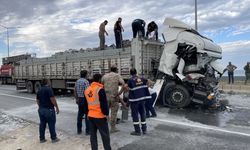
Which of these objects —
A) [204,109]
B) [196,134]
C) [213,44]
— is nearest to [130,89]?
[196,134]

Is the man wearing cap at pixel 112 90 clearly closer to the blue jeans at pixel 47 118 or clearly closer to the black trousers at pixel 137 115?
the black trousers at pixel 137 115

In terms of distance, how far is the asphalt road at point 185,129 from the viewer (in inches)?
268

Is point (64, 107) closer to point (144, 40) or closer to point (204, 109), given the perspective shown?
point (144, 40)

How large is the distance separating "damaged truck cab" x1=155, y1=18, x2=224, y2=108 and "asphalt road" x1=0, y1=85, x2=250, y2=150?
55cm

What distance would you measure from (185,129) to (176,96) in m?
3.46

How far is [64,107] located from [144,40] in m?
4.17

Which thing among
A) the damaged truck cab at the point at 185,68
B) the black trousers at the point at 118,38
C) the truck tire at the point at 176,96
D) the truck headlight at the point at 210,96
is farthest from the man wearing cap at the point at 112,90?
the black trousers at the point at 118,38

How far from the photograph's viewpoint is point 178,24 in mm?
11930

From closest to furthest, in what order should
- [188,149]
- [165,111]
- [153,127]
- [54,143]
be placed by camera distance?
[188,149] < [54,143] < [153,127] < [165,111]

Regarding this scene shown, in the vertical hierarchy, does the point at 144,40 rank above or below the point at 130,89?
above

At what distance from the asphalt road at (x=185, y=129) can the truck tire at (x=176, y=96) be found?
1.11 ft

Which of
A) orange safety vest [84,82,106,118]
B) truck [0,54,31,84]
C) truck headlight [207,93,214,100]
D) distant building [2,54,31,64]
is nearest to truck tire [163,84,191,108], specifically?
truck headlight [207,93,214,100]

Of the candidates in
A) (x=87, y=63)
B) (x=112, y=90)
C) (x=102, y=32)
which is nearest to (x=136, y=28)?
(x=102, y=32)

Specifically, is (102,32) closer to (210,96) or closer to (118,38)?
(118,38)
